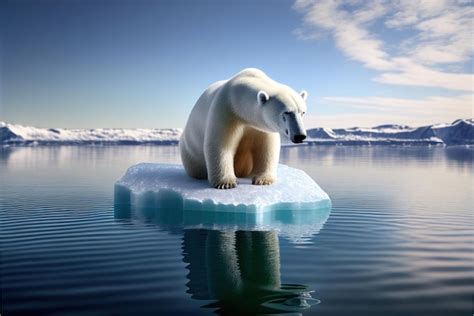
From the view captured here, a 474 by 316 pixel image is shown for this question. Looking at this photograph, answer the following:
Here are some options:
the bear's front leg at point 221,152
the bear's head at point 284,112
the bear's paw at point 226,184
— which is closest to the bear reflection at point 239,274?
the bear's paw at point 226,184

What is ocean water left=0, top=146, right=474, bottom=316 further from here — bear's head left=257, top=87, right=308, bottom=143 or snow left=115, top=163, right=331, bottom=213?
bear's head left=257, top=87, right=308, bottom=143

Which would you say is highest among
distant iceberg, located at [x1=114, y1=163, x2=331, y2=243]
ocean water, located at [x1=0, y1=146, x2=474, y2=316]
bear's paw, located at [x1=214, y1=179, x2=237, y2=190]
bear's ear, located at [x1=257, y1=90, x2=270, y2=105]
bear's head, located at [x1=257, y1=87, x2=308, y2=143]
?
bear's ear, located at [x1=257, y1=90, x2=270, y2=105]

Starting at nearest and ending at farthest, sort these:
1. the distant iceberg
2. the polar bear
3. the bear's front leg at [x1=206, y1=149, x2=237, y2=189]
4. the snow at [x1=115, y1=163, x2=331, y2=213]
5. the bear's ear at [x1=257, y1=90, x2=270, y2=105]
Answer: the polar bear
the bear's ear at [x1=257, y1=90, x2=270, y2=105]
the distant iceberg
the snow at [x1=115, y1=163, x2=331, y2=213]
the bear's front leg at [x1=206, y1=149, x2=237, y2=189]

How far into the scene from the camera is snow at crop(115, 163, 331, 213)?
11.1 m

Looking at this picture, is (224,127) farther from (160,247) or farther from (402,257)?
(402,257)

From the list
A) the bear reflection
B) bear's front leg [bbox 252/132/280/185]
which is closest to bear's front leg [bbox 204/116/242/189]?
bear's front leg [bbox 252/132/280/185]

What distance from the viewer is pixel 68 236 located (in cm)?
979

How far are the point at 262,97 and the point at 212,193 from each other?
2899mm

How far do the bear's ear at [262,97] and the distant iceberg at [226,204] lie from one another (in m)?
2.48

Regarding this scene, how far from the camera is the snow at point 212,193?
11.1 meters

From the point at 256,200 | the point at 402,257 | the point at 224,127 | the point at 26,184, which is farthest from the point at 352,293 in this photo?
the point at 26,184

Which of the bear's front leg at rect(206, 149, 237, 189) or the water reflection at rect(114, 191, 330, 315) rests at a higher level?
the bear's front leg at rect(206, 149, 237, 189)

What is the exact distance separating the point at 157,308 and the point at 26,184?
67.7 ft

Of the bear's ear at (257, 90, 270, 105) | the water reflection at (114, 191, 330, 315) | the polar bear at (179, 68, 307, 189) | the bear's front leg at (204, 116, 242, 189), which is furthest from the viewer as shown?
the bear's front leg at (204, 116, 242, 189)
